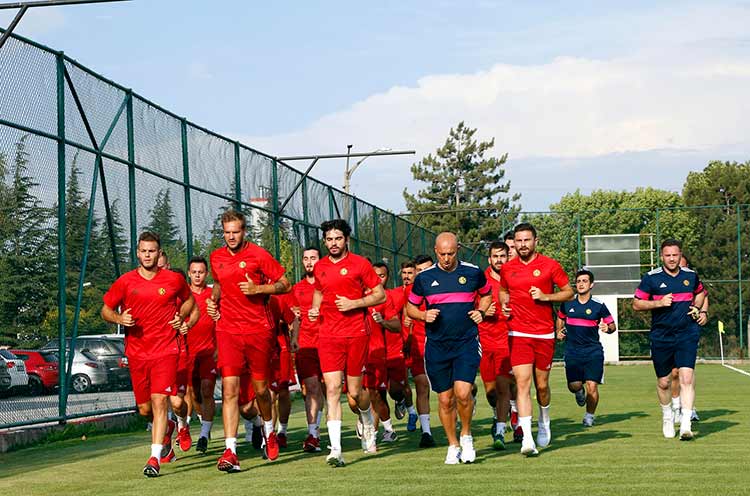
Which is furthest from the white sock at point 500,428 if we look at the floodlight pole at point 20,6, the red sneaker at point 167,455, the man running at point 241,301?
the floodlight pole at point 20,6

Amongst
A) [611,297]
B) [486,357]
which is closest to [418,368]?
[486,357]

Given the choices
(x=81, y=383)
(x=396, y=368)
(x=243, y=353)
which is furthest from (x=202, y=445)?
(x=81, y=383)

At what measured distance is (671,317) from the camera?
44.1 ft

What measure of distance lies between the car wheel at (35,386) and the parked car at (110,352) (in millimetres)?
680

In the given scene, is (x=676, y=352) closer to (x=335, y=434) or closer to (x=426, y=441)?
(x=426, y=441)

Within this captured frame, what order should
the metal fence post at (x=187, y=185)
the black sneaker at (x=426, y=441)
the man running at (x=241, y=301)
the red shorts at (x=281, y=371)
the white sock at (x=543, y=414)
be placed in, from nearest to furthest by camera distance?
1. the man running at (x=241, y=301)
2. the white sock at (x=543, y=414)
3. the black sneaker at (x=426, y=441)
4. the red shorts at (x=281, y=371)
5. the metal fence post at (x=187, y=185)

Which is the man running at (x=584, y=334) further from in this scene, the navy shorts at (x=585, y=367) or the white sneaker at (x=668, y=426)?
the white sneaker at (x=668, y=426)

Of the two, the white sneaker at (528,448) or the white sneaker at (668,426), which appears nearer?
the white sneaker at (528,448)

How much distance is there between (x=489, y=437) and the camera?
1393 cm

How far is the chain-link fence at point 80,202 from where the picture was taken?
13844mm

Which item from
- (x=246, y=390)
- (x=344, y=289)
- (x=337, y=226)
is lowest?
(x=246, y=390)

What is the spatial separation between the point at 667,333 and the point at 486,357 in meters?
2.02

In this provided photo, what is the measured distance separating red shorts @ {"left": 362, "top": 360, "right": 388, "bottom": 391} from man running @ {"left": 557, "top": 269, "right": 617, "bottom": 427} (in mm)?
3208

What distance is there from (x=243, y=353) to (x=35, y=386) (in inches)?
153
